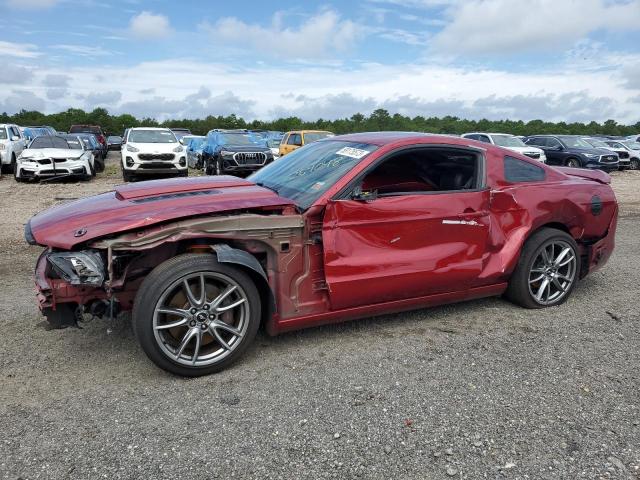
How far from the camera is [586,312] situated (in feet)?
14.8

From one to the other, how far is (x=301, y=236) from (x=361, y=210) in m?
0.47

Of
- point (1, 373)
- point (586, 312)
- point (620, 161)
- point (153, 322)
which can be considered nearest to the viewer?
point (153, 322)

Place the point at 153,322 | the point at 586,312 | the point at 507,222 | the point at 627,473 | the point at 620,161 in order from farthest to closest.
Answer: the point at 620,161, the point at 586,312, the point at 507,222, the point at 153,322, the point at 627,473

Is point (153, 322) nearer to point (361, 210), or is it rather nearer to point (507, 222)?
point (361, 210)

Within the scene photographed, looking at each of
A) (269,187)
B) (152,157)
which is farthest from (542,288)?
(152,157)

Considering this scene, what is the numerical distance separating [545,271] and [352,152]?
6.73 ft

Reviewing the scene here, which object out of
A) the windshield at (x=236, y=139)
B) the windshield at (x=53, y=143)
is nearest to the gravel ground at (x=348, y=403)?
the windshield at (x=53, y=143)

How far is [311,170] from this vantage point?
4059 mm

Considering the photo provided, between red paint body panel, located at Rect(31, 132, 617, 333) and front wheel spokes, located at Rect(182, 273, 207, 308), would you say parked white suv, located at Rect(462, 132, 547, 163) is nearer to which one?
red paint body panel, located at Rect(31, 132, 617, 333)

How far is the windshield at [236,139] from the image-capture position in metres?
16.4

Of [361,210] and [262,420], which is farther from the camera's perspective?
[361,210]

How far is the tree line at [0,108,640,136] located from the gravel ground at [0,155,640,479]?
5127 centimetres

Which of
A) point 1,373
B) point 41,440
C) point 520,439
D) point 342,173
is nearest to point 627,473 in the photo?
point 520,439

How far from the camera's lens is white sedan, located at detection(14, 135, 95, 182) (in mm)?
14047
